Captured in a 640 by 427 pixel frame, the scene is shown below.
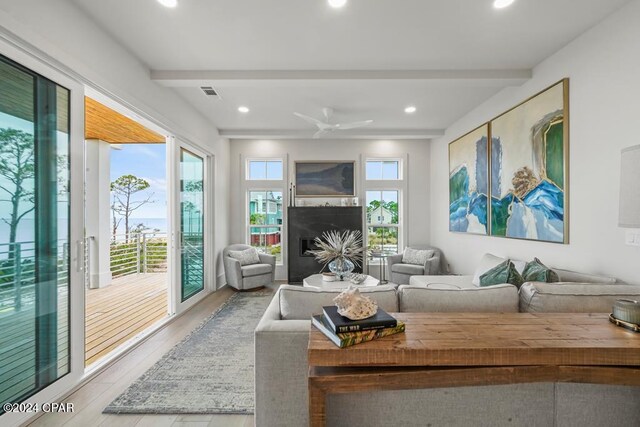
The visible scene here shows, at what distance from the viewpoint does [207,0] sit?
209 centimetres

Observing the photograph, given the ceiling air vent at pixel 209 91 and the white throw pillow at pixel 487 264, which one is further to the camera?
the ceiling air vent at pixel 209 91

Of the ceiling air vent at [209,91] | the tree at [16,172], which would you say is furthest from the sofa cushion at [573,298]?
the ceiling air vent at [209,91]

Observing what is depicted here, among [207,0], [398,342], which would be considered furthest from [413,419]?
[207,0]

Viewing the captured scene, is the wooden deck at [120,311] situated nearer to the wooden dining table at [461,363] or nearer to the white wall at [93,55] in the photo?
the white wall at [93,55]

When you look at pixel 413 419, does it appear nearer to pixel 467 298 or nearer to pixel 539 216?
pixel 467 298

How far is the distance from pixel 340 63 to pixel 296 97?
995 mm

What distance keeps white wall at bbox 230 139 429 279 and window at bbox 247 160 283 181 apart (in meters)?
0.17

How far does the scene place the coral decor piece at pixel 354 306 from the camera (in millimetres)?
1293

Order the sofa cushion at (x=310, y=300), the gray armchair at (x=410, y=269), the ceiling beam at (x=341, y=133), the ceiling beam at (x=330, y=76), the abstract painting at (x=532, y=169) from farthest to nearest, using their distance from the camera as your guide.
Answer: the ceiling beam at (x=341, y=133) < the gray armchair at (x=410, y=269) < the ceiling beam at (x=330, y=76) < the abstract painting at (x=532, y=169) < the sofa cushion at (x=310, y=300)

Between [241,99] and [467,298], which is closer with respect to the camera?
[467,298]

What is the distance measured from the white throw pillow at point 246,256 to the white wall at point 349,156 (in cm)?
76

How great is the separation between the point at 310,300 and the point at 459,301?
886mm

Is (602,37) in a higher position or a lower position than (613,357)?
higher

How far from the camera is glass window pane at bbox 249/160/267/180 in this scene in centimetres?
583
